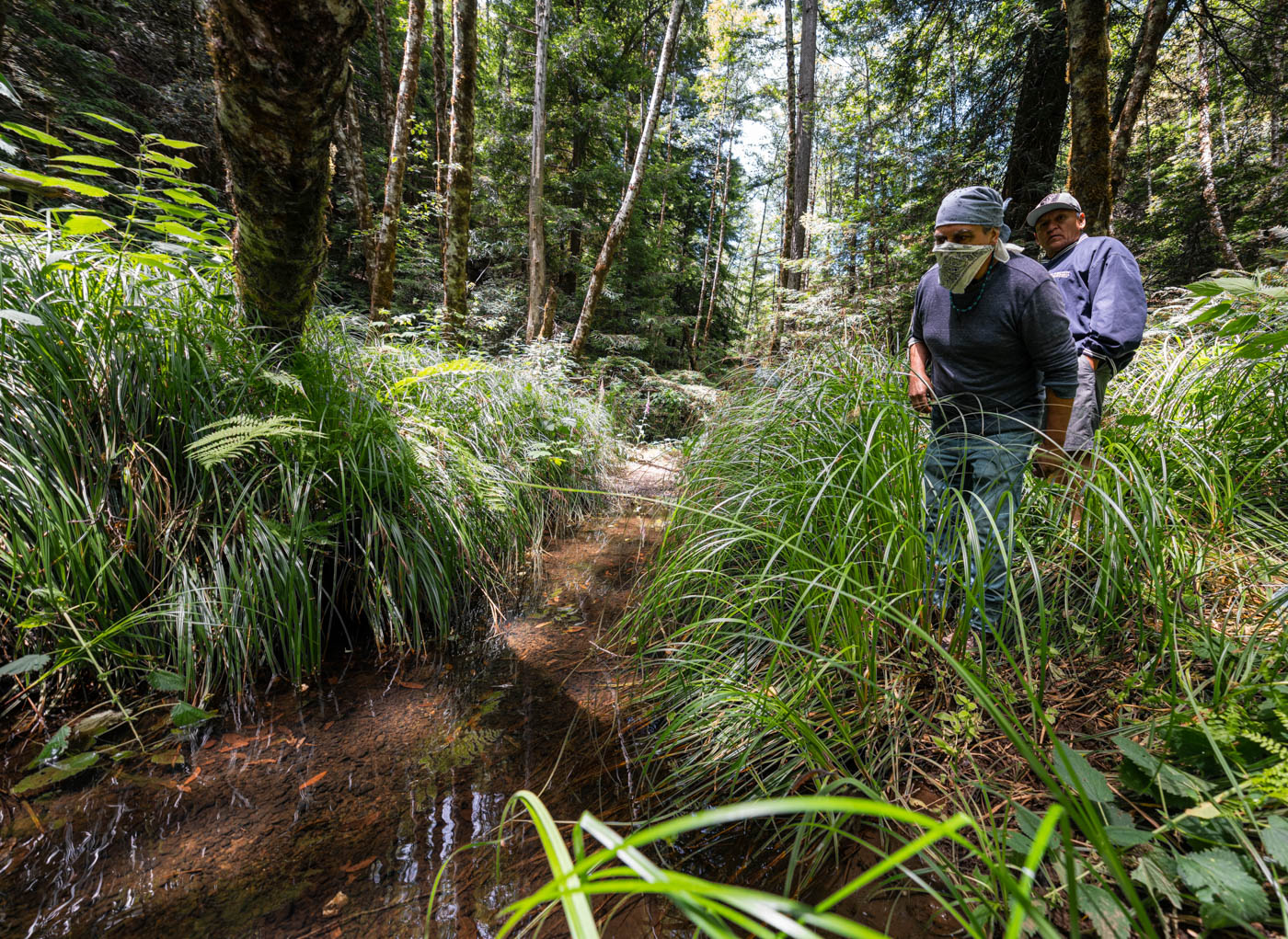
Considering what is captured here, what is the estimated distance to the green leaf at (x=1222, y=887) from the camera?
31.5 inches

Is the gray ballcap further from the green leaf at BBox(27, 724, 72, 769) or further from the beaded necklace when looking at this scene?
the green leaf at BBox(27, 724, 72, 769)

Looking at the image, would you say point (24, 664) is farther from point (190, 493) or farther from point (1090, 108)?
point (1090, 108)

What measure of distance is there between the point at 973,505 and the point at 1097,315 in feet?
3.88

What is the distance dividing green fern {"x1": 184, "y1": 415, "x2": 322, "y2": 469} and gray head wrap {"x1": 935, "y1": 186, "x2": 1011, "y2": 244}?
246 centimetres

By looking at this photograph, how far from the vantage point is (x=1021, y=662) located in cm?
161

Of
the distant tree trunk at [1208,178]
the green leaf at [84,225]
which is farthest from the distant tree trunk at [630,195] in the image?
the distant tree trunk at [1208,178]

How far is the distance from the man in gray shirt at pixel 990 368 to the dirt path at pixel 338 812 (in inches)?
57.1

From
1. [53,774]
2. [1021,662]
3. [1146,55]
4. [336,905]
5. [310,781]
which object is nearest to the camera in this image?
[336,905]

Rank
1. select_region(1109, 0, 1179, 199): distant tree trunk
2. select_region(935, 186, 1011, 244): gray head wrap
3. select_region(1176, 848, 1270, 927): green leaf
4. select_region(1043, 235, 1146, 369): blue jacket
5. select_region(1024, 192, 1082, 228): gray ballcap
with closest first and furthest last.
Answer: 1. select_region(1176, 848, 1270, 927): green leaf
2. select_region(935, 186, 1011, 244): gray head wrap
3. select_region(1043, 235, 1146, 369): blue jacket
4. select_region(1024, 192, 1082, 228): gray ballcap
5. select_region(1109, 0, 1179, 199): distant tree trunk

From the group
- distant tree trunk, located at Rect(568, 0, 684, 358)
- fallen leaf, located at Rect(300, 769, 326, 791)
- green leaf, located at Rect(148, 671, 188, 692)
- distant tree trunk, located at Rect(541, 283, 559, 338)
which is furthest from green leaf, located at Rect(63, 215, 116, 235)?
distant tree trunk, located at Rect(541, 283, 559, 338)

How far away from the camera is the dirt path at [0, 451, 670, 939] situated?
44.1 inches

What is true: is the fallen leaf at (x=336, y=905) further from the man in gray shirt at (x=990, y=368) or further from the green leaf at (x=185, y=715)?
the man in gray shirt at (x=990, y=368)

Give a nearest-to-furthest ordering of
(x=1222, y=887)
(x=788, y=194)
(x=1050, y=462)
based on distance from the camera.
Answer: (x=1222, y=887) → (x=1050, y=462) → (x=788, y=194)

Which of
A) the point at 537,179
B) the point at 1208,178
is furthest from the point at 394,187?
the point at 1208,178
